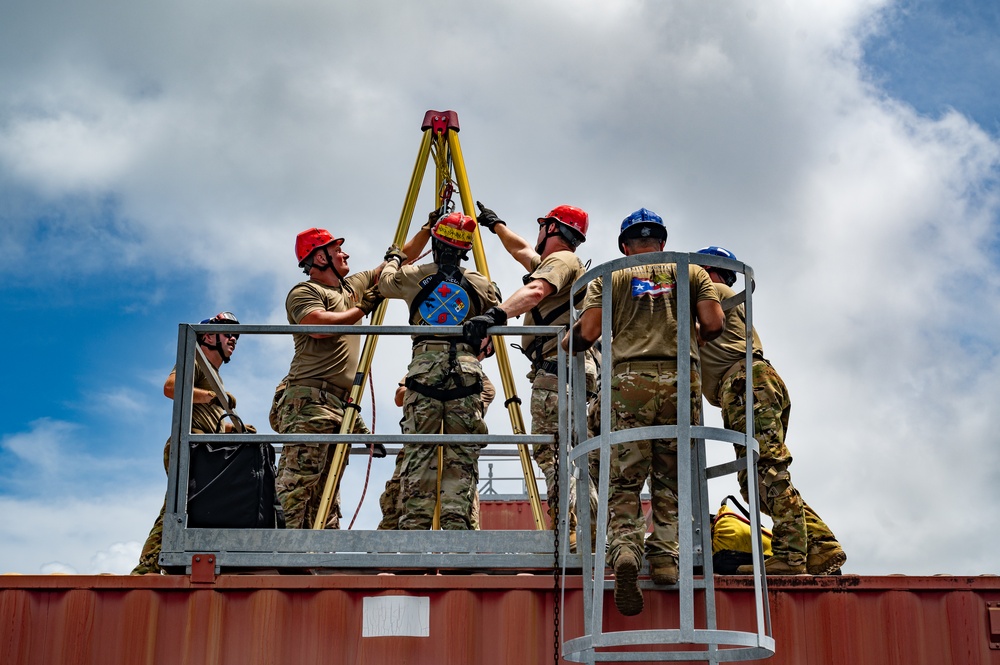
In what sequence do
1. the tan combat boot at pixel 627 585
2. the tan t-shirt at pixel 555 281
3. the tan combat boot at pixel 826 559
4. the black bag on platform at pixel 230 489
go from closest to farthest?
the tan combat boot at pixel 627 585, the black bag on platform at pixel 230 489, the tan combat boot at pixel 826 559, the tan t-shirt at pixel 555 281

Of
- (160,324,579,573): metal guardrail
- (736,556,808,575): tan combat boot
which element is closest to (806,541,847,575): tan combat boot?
(736,556,808,575): tan combat boot

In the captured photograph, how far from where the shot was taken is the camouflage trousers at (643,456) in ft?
17.8

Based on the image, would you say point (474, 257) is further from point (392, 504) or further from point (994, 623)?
point (994, 623)

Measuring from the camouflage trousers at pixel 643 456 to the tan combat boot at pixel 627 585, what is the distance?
112mm

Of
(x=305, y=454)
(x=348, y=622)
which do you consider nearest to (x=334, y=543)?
(x=348, y=622)

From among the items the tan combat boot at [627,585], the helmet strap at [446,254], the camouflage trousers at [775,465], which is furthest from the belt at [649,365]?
the helmet strap at [446,254]

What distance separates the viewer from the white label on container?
563cm

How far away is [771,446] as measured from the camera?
21.3 feet

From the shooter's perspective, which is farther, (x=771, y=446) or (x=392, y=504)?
(x=392, y=504)

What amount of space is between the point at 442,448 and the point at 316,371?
5.11 ft

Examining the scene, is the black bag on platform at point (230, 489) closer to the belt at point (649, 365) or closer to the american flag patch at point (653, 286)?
the belt at point (649, 365)

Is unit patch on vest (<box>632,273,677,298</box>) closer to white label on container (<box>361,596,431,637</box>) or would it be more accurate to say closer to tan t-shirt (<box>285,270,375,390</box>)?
white label on container (<box>361,596,431,637</box>)

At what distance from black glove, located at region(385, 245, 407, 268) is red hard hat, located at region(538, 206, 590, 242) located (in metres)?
1.16

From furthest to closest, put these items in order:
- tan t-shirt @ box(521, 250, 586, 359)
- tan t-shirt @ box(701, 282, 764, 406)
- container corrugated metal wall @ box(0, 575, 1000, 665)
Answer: tan t-shirt @ box(521, 250, 586, 359), tan t-shirt @ box(701, 282, 764, 406), container corrugated metal wall @ box(0, 575, 1000, 665)
